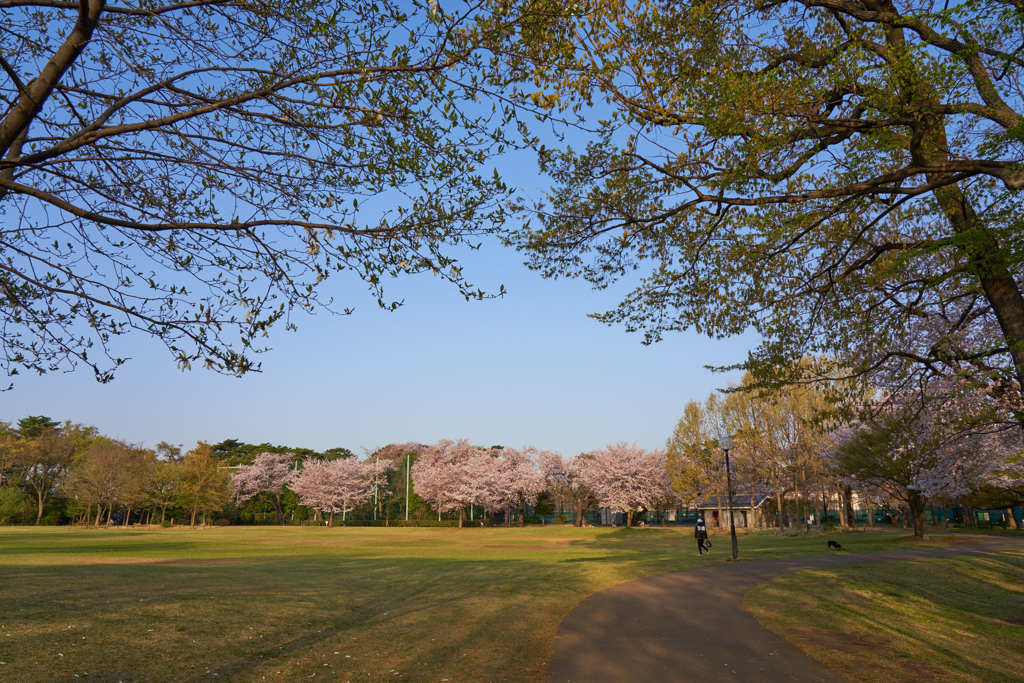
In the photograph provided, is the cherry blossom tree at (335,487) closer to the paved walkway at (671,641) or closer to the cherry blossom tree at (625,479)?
the cherry blossom tree at (625,479)

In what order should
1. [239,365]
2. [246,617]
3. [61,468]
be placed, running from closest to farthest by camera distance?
[239,365] < [246,617] < [61,468]

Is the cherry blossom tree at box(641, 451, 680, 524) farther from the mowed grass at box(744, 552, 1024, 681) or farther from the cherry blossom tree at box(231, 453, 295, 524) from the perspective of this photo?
the cherry blossom tree at box(231, 453, 295, 524)

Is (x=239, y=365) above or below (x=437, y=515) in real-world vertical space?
above

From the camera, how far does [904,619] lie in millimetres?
11305

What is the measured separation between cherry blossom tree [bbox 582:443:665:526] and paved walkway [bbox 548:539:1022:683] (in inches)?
1844

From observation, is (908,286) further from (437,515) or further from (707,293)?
(437,515)

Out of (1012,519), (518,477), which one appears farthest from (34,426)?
(1012,519)

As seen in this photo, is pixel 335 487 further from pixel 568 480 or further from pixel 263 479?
pixel 568 480

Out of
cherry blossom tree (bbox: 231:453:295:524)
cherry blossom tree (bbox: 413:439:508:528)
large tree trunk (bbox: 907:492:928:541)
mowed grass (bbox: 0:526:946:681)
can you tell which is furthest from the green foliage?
large tree trunk (bbox: 907:492:928:541)

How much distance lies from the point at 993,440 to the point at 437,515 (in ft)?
193

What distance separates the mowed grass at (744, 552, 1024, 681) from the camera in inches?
311

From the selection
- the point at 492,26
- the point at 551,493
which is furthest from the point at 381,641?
the point at 551,493

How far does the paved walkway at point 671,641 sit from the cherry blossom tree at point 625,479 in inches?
1844

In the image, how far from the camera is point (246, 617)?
1090cm
